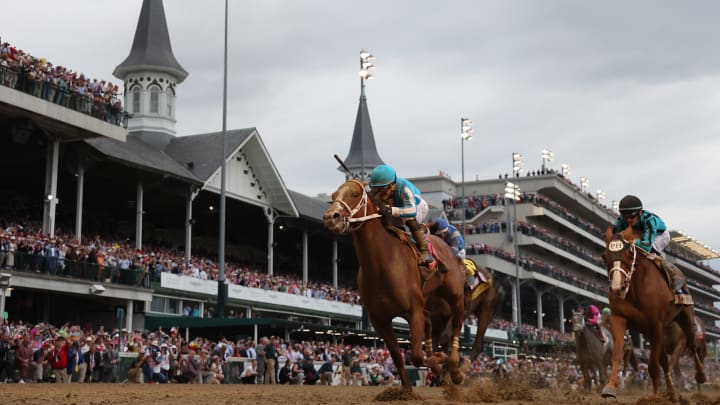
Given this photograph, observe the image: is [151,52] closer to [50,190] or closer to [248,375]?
[50,190]

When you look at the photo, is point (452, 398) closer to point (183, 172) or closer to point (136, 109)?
point (183, 172)

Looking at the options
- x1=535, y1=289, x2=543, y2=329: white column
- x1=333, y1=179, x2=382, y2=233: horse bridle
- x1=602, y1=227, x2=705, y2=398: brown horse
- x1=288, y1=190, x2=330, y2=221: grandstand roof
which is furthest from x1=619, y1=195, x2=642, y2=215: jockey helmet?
x1=535, y1=289, x2=543, y2=329: white column

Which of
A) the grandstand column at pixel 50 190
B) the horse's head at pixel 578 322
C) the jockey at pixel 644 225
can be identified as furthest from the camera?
the grandstand column at pixel 50 190

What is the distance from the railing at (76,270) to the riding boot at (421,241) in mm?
21365

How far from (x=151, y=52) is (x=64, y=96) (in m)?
23.4

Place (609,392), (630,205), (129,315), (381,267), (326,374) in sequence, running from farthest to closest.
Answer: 1. (129,315)
2. (326,374)
3. (630,205)
4. (609,392)
5. (381,267)

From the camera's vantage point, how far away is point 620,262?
12.2m

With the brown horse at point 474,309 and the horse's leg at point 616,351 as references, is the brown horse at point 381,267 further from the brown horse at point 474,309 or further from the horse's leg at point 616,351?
the horse's leg at point 616,351

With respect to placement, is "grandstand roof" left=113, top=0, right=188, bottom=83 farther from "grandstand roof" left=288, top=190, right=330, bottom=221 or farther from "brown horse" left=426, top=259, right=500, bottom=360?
"brown horse" left=426, top=259, right=500, bottom=360

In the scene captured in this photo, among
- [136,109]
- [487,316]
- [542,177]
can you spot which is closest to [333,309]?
[136,109]

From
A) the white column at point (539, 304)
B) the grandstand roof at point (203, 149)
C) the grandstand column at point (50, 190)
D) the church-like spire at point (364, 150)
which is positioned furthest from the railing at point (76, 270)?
the white column at point (539, 304)

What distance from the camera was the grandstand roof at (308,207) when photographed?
50.9m

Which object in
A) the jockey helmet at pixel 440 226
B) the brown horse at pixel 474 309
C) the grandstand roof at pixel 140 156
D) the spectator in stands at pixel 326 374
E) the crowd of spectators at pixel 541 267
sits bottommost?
the spectator in stands at pixel 326 374

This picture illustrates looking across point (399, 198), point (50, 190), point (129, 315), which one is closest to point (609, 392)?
point (399, 198)
